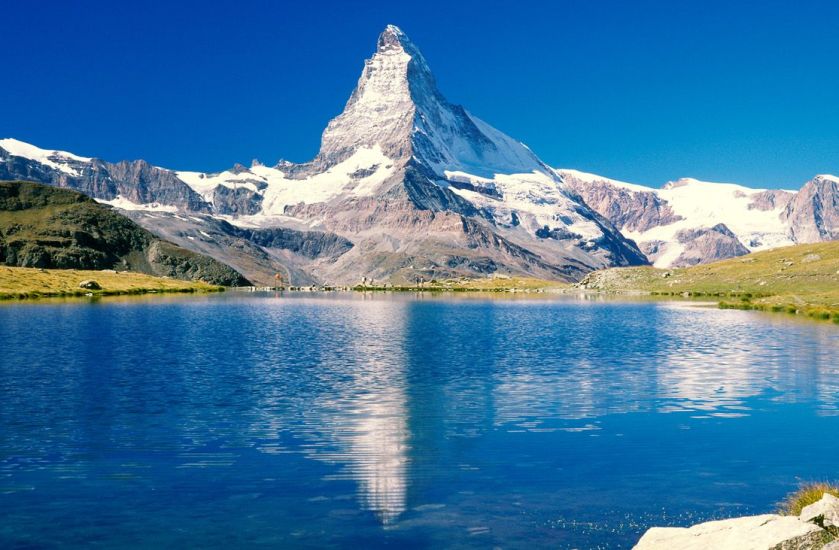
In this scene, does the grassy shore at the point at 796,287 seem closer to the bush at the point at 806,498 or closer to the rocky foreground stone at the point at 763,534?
the bush at the point at 806,498

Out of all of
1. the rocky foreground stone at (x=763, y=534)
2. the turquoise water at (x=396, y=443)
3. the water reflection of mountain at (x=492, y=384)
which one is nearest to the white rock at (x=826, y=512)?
the rocky foreground stone at (x=763, y=534)

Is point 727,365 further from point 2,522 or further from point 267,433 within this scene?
point 2,522

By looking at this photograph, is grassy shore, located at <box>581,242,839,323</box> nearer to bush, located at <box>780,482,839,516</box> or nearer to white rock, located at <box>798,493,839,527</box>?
bush, located at <box>780,482,839,516</box>

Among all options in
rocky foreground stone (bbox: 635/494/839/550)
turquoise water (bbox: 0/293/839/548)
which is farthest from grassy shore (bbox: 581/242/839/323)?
rocky foreground stone (bbox: 635/494/839/550)

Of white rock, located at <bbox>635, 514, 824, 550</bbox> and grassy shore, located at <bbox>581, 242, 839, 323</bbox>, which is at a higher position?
grassy shore, located at <bbox>581, 242, 839, 323</bbox>

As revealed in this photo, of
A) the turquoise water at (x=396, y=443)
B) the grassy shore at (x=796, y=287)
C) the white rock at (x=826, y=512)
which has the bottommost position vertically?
the turquoise water at (x=396, y=443)

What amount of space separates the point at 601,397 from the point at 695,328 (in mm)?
59778

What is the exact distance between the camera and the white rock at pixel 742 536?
679 inches

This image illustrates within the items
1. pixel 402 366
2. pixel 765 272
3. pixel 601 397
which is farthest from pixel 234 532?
pixel 765 272

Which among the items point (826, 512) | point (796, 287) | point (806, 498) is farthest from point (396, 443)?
point (796, 287)

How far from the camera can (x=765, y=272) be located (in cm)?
19150

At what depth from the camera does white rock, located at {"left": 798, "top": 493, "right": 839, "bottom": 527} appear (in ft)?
58.9

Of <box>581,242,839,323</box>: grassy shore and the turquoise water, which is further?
<box>581,242,839,323</box>: grassy shore

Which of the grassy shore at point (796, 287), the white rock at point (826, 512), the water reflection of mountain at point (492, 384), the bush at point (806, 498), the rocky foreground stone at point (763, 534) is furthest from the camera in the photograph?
the grassy shore at point (796, 287)
